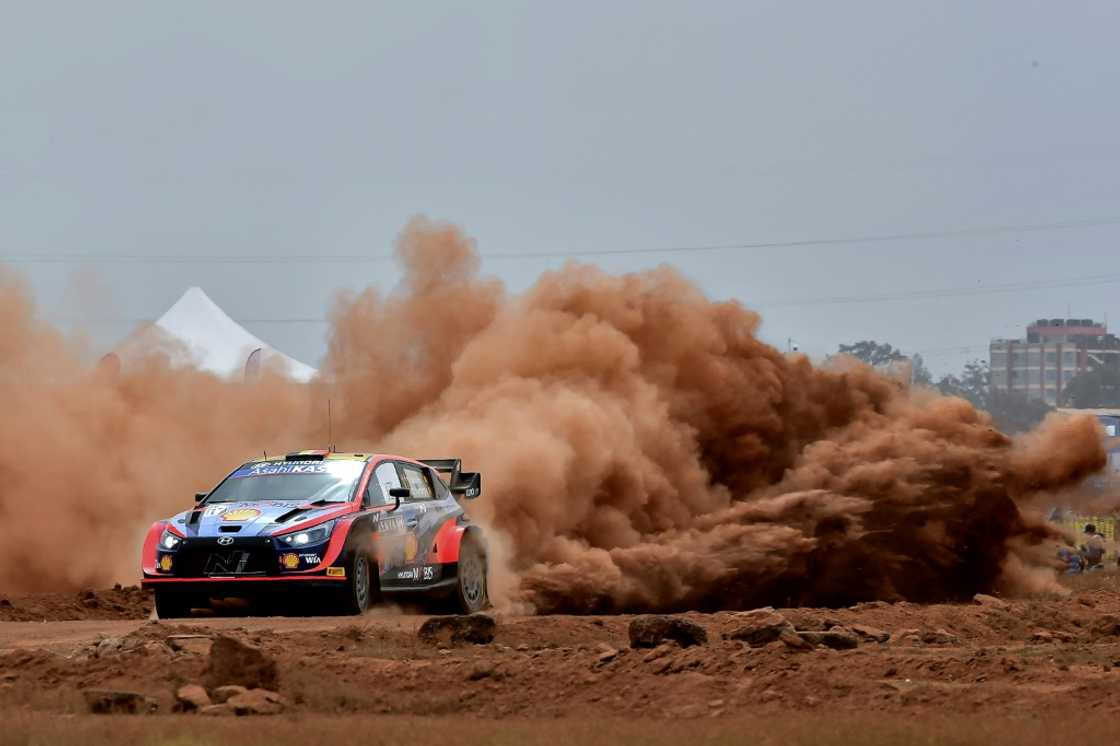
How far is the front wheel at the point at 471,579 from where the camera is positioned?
20609 millimetres

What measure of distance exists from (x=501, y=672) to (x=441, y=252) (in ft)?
57.1

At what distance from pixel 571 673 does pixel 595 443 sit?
11.8 metres

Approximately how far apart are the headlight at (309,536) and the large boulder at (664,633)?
3.60 m

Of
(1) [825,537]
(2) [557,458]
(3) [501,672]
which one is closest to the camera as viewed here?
(3) [501,672]

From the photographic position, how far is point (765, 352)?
1238 inches

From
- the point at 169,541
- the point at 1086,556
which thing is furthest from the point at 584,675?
the point at 1086,556

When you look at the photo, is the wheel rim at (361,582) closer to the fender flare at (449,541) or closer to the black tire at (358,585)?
the black tire at (358,585)

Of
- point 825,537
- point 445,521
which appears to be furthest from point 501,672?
point 825,537

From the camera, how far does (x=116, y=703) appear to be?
13656 millimetres

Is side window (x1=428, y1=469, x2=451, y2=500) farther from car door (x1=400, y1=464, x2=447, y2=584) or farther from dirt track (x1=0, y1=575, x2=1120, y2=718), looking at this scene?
dirt track (x1=0, y1=575, x2=1120, y2=718)

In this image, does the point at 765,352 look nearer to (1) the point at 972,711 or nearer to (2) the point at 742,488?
(2) the point at 742,488

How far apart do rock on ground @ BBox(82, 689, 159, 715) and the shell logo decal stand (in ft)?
17.0

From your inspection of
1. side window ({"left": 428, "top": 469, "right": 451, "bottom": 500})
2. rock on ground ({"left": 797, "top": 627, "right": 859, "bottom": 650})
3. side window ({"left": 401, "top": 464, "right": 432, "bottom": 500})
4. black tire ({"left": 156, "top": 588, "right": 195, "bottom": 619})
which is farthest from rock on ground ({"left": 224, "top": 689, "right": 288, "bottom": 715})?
side window ({"left": 428, "top": 469, "right": 451, "bottom": 500})

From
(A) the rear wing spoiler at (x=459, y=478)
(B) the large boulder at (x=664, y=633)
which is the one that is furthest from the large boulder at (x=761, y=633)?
(A) the rear wing spoiler at (x=459, y=478)
